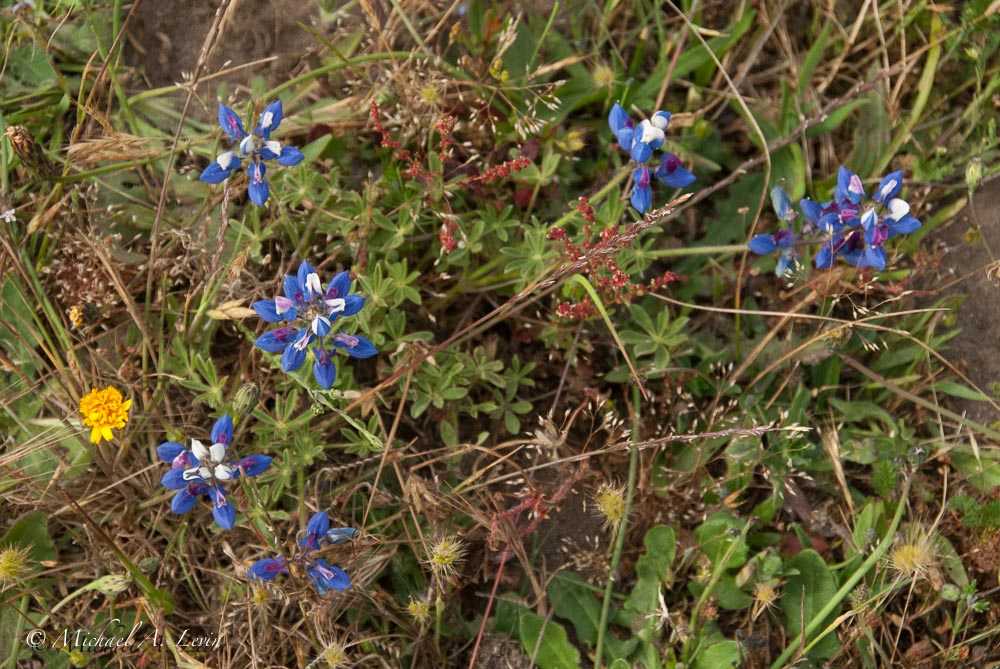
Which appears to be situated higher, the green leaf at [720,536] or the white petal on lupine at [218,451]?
the white petal on lupine at [218,451]

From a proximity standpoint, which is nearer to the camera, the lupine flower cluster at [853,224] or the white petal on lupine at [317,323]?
the white petal on lupine at [317,323]

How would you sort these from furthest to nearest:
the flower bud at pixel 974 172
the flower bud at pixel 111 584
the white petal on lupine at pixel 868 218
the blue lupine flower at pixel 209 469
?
the flower bud at pixel 974 172 < the white petal on lupine at pixel 868 218 < the flower bud at pixel 111 584 < the blue lupine flower at pixel 209 469

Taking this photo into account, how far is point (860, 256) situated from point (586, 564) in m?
1.54

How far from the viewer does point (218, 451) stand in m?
2.65

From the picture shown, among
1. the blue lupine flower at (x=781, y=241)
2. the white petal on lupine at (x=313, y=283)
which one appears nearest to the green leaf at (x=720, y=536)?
the blue lupine flower at (x=781, y=241)

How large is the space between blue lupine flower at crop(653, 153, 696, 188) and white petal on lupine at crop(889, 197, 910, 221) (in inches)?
28.6

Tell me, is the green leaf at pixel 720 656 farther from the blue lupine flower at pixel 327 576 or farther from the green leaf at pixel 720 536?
the blue lupine flower at pixel 327 576

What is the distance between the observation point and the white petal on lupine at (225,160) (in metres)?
2.79

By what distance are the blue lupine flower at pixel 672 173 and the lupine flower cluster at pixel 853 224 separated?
0.36 meters

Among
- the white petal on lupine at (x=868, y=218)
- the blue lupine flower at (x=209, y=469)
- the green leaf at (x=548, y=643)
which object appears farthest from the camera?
the green leaf at (x=548, y=643)

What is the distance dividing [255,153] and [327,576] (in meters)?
1.43

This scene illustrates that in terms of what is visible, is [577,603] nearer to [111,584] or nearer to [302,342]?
[302,342]

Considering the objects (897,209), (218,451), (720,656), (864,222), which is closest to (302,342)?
(218,451)

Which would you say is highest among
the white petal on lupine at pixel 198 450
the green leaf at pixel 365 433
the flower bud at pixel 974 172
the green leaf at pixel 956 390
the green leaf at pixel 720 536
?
the flower bud at pixel 974 172
